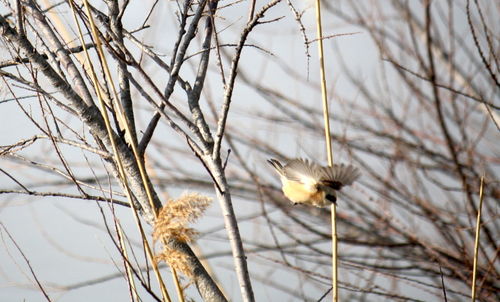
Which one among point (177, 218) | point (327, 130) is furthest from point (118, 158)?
point (327, 130)

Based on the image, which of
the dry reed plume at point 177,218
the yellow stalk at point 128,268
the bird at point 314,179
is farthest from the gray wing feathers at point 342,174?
the yellow stalk at point 128,268

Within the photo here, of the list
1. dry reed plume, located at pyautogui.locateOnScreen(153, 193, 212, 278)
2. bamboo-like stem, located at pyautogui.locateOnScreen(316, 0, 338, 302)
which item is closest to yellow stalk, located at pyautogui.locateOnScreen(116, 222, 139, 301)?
dry reed plume, located at pyautogui.locateOnScreen(153, 193, 212, 278)

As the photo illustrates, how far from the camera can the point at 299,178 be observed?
0.96 meters

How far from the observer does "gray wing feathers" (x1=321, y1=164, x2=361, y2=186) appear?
2.81 ft

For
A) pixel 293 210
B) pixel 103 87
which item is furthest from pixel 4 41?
pixel 293 210

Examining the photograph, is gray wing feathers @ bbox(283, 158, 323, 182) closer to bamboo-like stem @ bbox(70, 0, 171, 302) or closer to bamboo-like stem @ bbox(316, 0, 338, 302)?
bamboo-like stem @ bbox(316, 0, 338, 302)

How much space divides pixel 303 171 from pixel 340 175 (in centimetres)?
7

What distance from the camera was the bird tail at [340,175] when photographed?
0.86 meters

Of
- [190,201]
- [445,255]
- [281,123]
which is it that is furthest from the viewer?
[281,123]

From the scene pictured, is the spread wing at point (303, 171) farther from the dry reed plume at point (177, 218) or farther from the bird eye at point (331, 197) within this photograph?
the dry reed plume at point (177, 218)

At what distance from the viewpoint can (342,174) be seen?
878 mm

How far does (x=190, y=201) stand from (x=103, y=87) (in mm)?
273

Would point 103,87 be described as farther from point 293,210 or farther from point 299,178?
point 293,210

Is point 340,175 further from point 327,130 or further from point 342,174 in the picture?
point 327,130
